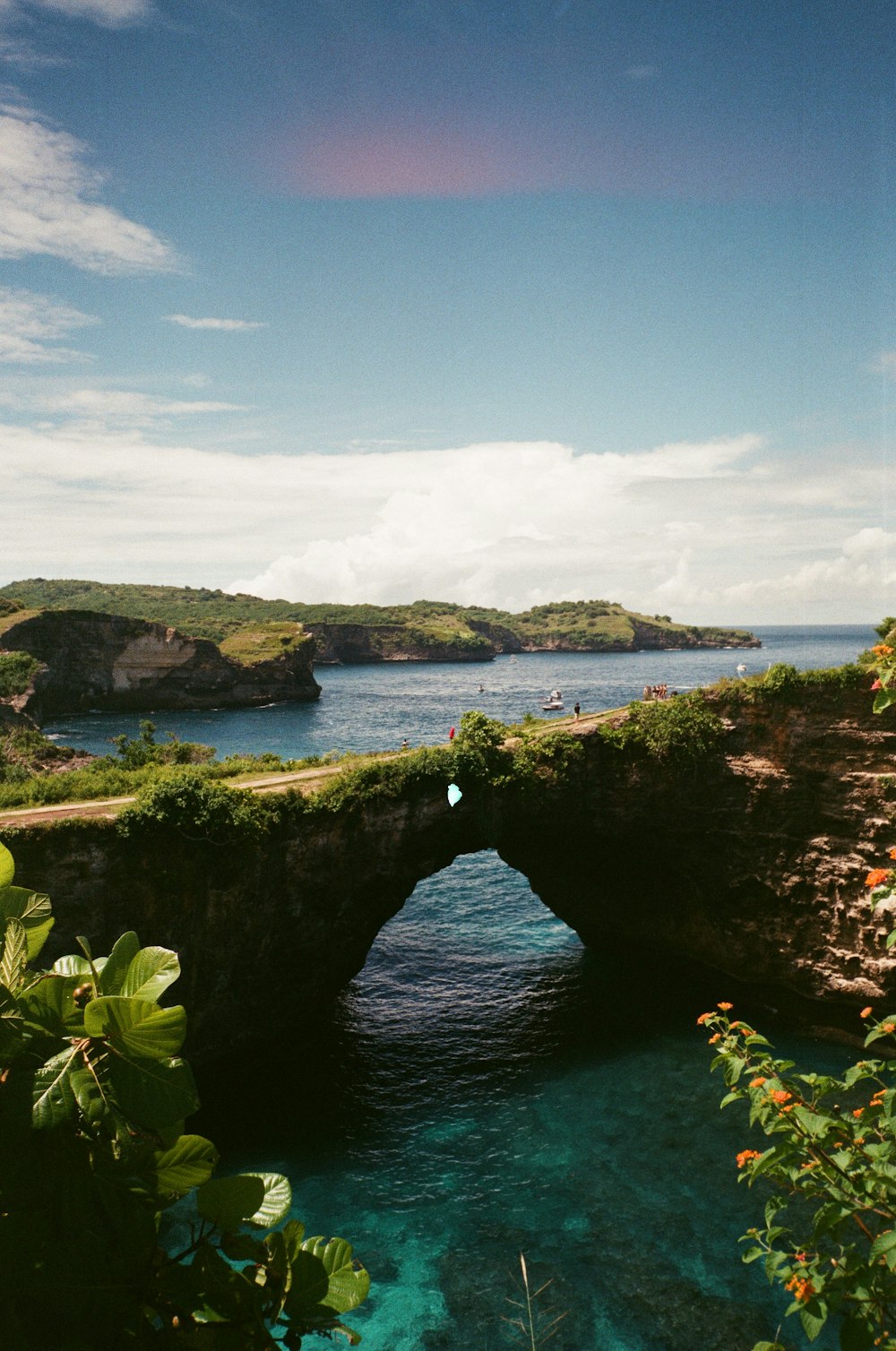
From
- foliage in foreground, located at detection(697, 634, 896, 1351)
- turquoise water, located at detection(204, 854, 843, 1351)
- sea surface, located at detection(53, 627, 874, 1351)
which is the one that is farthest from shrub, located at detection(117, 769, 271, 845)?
foliage in foreground, located at detection(697, 634, 896, 1351)

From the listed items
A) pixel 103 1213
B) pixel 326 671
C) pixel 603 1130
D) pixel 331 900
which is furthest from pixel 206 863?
pixel 326 671

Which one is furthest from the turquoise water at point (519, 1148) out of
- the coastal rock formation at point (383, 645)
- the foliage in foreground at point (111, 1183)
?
the coastal rock formation at point (383, 645)

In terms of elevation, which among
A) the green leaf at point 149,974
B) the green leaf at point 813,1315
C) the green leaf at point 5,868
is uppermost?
the green leaf at point 5,868

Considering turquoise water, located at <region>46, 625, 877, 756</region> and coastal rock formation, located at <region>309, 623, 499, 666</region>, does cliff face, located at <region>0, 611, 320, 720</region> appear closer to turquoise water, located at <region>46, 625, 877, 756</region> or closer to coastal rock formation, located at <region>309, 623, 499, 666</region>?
turquoise water, located at <region>46, 625, 877, 756</region>

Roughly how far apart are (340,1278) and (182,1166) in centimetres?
73

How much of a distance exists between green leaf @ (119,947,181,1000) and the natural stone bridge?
19658 millimetres

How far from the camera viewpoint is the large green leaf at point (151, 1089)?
7.60ft

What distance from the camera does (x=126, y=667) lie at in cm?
10856

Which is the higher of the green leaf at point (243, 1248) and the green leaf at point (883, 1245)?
the green leaf at point (243, 1248)

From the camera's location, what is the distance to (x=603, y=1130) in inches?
827

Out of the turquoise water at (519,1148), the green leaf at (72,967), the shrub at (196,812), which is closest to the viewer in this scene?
the green leaf at (72,967)

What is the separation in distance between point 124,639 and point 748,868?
9699 cm

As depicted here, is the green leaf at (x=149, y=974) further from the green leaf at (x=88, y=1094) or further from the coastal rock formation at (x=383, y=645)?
the coastal rock formation at (x=383, y=645)

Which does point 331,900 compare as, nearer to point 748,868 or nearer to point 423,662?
point 748,868
